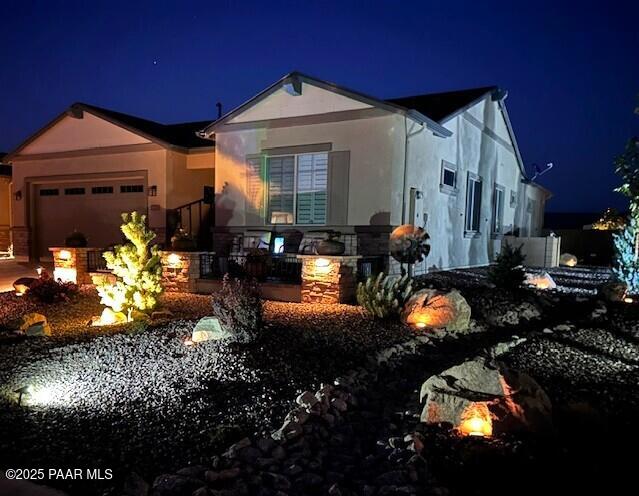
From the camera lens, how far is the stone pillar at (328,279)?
7.97m

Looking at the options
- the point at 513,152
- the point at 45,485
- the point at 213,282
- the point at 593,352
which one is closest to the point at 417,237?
the point at 593,352

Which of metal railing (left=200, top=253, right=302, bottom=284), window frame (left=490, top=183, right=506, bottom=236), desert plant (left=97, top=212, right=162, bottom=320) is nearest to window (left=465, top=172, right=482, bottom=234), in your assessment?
window frame (left=490, top=183, right=506, bottom=236)

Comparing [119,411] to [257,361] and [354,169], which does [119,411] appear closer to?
[257,361]

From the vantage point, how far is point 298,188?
10797 mm

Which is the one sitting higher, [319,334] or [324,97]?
[324,97]

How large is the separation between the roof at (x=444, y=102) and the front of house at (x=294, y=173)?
0.18 feet

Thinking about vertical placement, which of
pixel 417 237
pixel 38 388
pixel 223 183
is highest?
pixel 223 183

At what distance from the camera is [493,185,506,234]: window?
14.7m

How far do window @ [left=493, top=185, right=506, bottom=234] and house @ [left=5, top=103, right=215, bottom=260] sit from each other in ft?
28.3

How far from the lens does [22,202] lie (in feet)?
49.1

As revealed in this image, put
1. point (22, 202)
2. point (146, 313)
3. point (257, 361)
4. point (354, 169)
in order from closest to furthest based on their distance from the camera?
point (257, 361) < point (146, 313) < point (354, 169) < point (22, 202)

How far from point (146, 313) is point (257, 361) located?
289 cm

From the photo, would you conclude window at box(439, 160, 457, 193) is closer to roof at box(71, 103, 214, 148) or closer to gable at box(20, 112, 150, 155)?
roof at box(71, 103, 214, 148)

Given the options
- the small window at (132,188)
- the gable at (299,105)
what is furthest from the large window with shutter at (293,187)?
the small window at (132,188)
